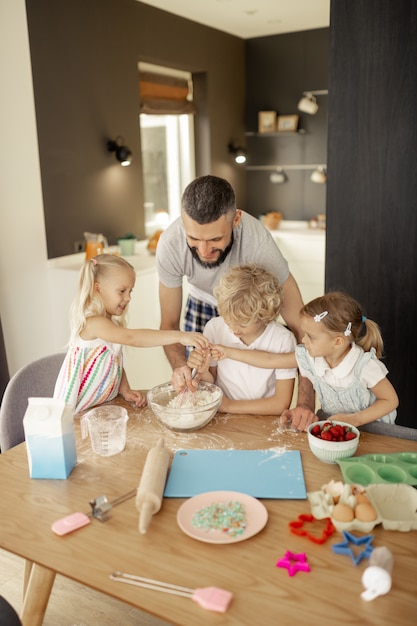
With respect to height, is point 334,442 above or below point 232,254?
below

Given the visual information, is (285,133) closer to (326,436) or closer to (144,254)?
(144,254)

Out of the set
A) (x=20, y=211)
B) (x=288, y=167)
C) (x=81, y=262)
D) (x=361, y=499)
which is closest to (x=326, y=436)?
(x=361, y=499)

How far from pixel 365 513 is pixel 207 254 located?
974 mm

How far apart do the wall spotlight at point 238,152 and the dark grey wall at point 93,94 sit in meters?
0.69

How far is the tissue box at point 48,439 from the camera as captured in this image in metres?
1.40

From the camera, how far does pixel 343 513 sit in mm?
1188

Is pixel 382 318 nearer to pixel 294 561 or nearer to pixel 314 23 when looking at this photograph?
pixel 294 561

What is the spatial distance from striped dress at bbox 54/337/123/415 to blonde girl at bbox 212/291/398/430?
0.34m

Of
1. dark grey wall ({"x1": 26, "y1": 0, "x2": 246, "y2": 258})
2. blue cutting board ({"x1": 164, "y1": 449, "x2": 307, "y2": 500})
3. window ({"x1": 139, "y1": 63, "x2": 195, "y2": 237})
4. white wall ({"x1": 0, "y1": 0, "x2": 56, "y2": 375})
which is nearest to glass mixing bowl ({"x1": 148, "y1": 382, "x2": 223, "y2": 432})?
blue cutting board ({"x1": 164, "y1": 449, "x2": 307, "y2": 500})

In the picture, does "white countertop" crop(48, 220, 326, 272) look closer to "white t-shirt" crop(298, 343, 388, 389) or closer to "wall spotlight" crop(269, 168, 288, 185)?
"wall spotlight" crop(269, 168, 288, 185)

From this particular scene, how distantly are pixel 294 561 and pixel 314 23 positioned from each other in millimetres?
4861

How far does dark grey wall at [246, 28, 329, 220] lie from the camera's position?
5.25m

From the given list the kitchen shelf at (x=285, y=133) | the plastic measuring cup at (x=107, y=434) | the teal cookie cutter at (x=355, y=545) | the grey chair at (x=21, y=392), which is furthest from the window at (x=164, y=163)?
the teal cookie cutter at (x=355, y=545)

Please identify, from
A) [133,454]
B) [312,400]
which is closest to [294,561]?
[133,454]
